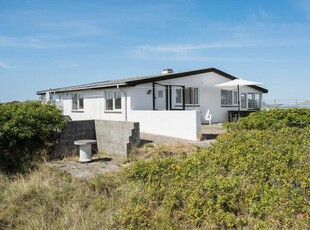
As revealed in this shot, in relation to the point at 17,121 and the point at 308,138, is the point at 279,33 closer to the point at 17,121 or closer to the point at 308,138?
the point at 308,138

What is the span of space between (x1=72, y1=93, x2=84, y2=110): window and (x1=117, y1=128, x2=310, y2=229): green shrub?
51.4 feet

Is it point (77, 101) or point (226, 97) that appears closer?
point (226, 97)

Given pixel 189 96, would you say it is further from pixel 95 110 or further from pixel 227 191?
pixel 227 191

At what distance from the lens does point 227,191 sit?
3.83 metres

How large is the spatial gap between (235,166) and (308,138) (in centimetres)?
288

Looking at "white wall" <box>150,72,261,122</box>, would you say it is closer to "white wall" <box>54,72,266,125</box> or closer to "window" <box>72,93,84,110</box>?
"white wall" <box>54,72,266,125</box>

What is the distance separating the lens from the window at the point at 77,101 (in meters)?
20.0

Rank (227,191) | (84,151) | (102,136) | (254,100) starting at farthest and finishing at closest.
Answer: (254,100)
(102,136)
(84,151)
(227,191)

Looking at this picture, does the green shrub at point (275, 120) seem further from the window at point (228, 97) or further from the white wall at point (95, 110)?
the window at point (228, 97)

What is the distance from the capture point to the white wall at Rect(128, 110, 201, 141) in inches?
444

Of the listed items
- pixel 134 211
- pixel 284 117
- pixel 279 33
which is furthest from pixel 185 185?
pixel 279 33

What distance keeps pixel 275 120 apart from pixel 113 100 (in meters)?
9.84

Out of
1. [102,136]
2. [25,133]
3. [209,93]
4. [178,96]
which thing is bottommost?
[102,136]

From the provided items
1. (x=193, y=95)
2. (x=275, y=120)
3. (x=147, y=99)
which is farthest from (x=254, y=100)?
(x=275, y=120)
